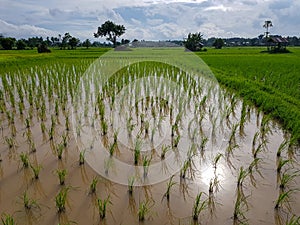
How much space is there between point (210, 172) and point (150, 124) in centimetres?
197

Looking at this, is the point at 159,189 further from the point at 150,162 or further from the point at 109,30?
the point at 109,30

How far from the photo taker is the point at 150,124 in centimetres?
527

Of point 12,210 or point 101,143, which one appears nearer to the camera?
point 12,210

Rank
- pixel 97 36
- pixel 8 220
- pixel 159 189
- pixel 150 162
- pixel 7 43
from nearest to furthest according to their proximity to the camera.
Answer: pixel 8 220 < pixel 159 189 < pixel 150 162 < pixel 7 43 < pixel 97 36

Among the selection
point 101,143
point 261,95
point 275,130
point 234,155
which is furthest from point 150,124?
point 261,95

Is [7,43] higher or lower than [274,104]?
higher

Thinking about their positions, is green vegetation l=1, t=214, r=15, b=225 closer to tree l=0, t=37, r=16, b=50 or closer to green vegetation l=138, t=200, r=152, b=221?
green vegetation l=138, t=200, r=152, b=221

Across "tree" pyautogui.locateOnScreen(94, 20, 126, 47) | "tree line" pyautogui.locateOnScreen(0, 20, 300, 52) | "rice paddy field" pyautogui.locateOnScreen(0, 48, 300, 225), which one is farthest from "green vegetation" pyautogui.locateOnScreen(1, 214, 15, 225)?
"tree" pyautogui.locateOnScreen(94, 20, 126, 47)

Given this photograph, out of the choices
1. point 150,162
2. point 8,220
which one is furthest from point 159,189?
point 8,220

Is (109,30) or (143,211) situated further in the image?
(109,30)

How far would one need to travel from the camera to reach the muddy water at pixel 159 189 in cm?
270

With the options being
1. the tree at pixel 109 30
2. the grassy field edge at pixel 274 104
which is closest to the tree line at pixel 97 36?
the tree at pixel 109 30

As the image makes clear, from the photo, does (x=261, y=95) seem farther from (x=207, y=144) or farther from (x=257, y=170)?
(x=257, y=170)

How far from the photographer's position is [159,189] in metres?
Answer: 3.15
